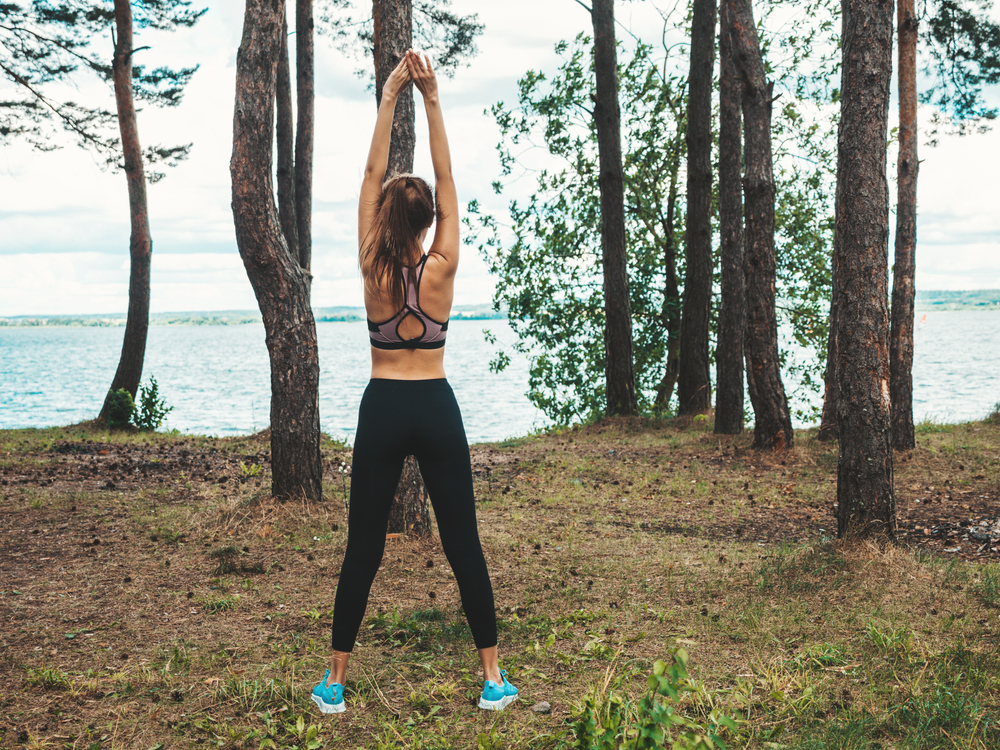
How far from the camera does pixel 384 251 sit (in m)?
3.27

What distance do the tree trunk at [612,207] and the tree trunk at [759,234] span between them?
3378 millimetres

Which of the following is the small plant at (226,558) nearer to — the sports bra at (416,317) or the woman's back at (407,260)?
the woman's back at (407,260)

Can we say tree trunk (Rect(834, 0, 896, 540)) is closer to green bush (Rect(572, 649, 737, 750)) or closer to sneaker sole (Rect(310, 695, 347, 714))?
green bush (Rect(572, 649, 737, 750))

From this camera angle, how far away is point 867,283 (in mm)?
5324

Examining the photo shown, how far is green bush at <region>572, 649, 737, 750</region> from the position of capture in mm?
2158

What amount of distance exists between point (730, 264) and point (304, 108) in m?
→ 8.42

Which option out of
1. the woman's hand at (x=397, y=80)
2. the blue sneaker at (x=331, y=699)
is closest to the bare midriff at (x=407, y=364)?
the woman's hand at (x=397, y=80)

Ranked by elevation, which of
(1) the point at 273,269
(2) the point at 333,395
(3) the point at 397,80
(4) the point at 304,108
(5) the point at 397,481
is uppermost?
(4) the point at 304,108

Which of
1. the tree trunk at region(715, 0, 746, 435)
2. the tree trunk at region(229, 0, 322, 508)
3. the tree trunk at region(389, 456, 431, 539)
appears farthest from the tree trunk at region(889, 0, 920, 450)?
the tree trunk at region(229, 0, 322, 508)

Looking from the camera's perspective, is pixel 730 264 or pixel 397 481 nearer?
pixel 397 481

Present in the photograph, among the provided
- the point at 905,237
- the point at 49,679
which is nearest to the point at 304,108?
the point at 905,237

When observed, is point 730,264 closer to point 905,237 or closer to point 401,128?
point 905,237

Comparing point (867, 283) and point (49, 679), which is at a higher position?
point (867, 283)

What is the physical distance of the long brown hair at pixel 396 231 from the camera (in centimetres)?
324
